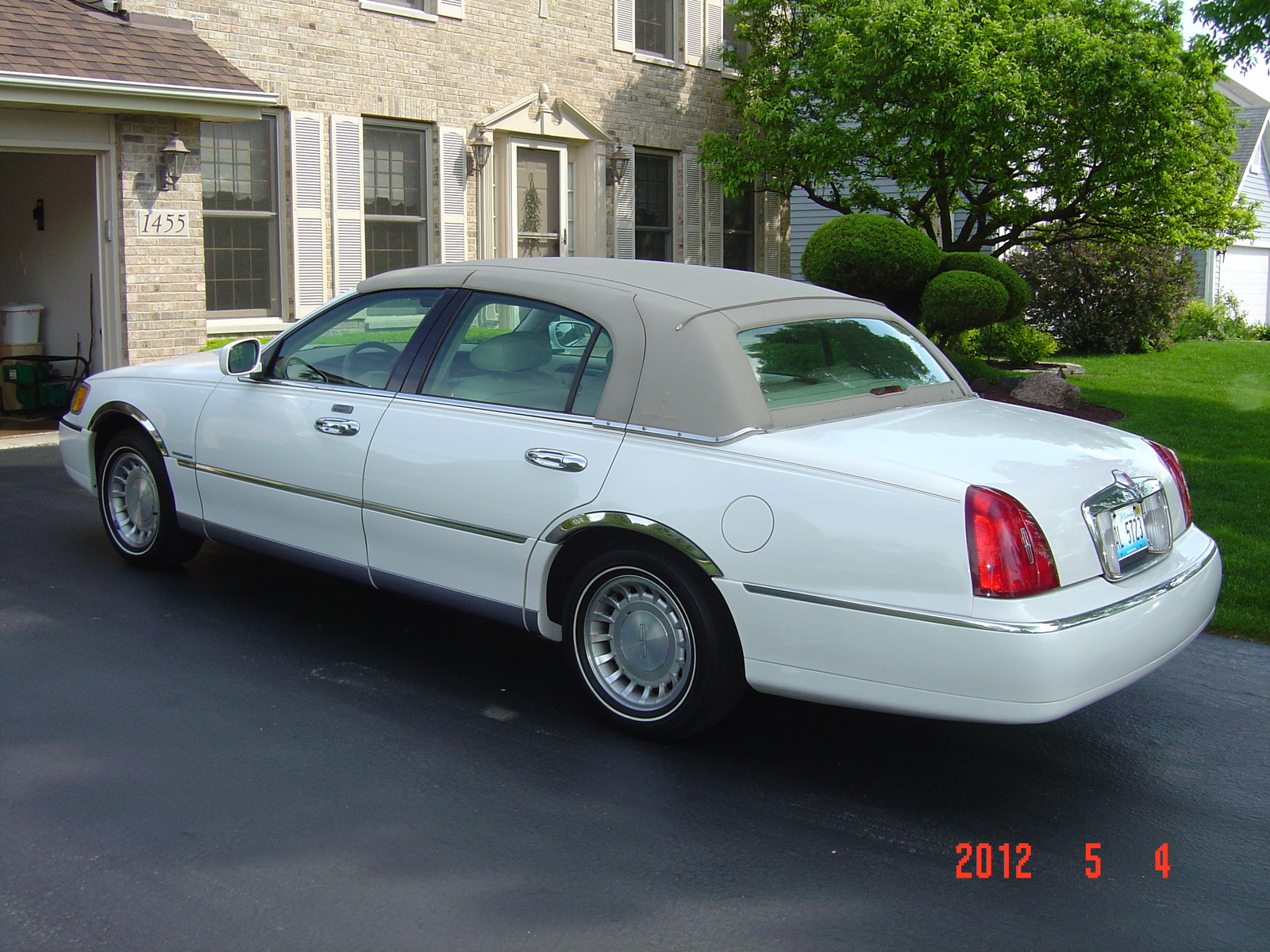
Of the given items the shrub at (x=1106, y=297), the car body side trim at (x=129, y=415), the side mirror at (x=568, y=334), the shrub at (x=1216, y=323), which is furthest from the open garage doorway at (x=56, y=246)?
the shrub at (x=1216, y=323)

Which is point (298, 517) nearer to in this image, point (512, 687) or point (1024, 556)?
point (512, 687)

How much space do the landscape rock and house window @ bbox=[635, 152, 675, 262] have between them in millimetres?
6206

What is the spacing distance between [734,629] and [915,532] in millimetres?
697

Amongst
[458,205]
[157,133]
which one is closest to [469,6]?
[458,205]

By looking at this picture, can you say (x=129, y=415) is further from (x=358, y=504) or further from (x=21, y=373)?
(x=21, y=373)

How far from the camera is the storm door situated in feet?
51.2

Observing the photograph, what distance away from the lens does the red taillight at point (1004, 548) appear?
3.46m

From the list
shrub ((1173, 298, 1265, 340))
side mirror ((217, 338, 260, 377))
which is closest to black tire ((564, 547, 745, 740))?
side mirror ((217, 338, 260, 377))

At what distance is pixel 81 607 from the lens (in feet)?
18.2

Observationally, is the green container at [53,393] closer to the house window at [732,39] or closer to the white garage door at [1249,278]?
the house window at [732,39]

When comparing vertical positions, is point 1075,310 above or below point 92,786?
above

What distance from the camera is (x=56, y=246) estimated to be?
41.0ft

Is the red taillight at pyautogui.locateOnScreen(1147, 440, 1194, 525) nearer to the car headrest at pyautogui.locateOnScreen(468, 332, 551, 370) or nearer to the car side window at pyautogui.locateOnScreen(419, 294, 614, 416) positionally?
the car side window at pyautogui.locateOnScreen(419, 294, 614, 416)

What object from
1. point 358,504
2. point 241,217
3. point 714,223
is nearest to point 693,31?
point 714,223
